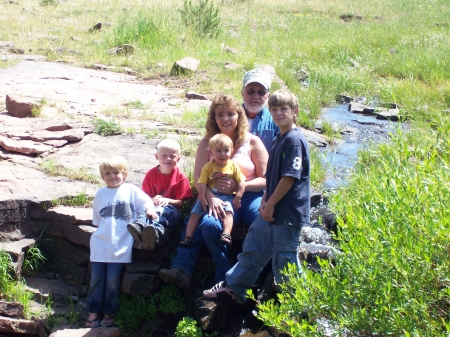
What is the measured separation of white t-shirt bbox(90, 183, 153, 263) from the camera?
4.98m

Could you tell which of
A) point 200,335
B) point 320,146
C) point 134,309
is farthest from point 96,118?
point 200,335

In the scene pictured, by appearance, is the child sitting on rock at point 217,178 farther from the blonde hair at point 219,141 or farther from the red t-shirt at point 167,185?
the red t-shirt at point 167,185

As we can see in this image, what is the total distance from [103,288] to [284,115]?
2054mm

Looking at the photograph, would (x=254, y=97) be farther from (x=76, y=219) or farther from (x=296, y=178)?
(x=76, y=219)

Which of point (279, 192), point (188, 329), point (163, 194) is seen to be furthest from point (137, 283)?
point (279, 192)

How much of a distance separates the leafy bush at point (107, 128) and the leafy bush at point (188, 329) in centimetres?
332

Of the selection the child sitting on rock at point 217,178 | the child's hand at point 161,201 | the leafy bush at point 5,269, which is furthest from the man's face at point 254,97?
the leafy bush at point 5,269

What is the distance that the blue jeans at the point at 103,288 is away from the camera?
16.3ft

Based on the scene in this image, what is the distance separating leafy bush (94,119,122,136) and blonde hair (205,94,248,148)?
2.42m

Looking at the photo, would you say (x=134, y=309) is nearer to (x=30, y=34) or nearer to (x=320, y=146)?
(x=320, y=146)

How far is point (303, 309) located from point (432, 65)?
928cm

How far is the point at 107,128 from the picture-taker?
7438mm

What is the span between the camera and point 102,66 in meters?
11.7

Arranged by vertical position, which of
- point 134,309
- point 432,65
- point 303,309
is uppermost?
point 432,65
